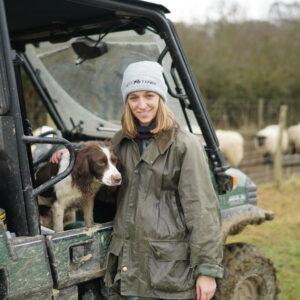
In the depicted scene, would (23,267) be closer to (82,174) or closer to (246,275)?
(82,174)

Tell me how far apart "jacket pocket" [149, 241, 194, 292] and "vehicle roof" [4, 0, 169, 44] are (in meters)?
1.25

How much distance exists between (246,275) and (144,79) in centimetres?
164

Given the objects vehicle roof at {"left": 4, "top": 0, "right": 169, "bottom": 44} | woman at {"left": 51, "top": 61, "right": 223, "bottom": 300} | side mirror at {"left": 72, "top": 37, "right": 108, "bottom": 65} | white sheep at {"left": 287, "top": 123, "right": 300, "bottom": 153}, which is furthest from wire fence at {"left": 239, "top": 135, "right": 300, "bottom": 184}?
woman at {"left": 51, "top": 61, "right": 223, "bottom": 300}

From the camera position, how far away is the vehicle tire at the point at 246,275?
10.5 ft

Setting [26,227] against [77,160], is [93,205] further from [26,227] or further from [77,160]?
[26,227]

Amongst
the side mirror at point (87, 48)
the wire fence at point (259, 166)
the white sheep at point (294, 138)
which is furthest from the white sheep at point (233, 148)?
the side mirror at point (87, 48)

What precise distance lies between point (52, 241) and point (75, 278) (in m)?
0.25

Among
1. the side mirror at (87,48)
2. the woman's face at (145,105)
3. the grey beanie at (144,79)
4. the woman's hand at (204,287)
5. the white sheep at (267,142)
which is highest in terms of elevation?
the side mirror at (87,48)


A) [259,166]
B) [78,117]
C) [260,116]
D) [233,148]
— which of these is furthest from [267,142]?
[78,117]

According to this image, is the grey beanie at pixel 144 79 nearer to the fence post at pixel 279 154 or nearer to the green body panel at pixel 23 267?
the green body panel at pixel 23 267

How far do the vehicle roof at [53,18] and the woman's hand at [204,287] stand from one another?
A: 143 cm

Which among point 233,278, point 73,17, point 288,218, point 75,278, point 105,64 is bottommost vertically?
point 288,218

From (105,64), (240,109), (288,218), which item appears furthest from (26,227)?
(240,109)

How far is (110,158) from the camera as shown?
8.41 feet
